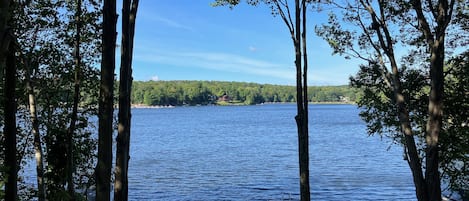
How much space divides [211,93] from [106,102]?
17467 centimetres

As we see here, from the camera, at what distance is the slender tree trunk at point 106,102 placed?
446 centimetres

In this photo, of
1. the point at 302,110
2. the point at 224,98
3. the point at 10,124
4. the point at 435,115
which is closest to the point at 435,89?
the point at 435,115

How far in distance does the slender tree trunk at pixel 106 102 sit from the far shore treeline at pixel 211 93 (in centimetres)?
13523

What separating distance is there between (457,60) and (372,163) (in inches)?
920

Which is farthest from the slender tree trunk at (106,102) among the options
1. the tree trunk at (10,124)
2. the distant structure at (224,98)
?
the distant structure at (224,98)

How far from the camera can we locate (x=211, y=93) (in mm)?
179000

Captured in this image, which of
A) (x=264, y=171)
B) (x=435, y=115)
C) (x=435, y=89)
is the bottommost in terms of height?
(x=264, y=171)

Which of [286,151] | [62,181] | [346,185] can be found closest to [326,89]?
[286,151]

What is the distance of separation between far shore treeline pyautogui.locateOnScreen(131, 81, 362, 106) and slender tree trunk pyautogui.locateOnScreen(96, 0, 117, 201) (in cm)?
13523

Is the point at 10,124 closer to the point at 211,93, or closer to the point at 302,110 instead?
the point at 302,110

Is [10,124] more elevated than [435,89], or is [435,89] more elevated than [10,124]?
[435,89]

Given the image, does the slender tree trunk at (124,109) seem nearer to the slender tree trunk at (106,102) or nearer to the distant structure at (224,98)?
the slender tree trunk at (106,102)

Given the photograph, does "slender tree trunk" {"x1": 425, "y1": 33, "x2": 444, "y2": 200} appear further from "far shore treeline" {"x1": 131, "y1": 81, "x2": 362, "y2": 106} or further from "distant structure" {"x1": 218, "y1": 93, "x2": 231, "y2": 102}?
"distant structure" {"x1": 218, "y1": 93, "x2": 231, "y2": 102}

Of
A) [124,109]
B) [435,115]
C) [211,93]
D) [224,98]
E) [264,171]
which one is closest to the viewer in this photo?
[124,109]
